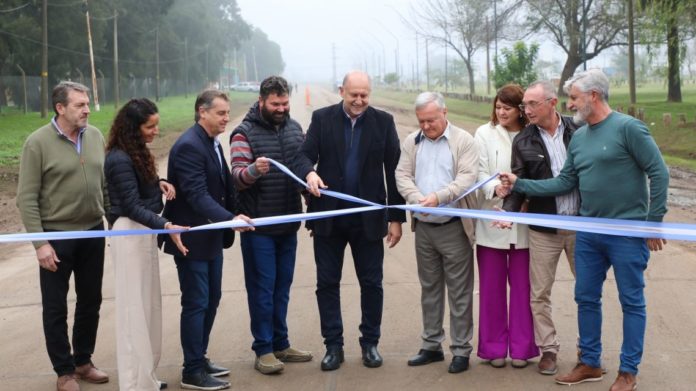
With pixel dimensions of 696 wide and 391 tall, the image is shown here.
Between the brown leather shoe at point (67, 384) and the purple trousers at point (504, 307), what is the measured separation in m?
2.74

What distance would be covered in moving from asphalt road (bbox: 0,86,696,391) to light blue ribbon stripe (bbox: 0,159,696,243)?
105 centimetres

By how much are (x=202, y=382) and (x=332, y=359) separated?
94 cm

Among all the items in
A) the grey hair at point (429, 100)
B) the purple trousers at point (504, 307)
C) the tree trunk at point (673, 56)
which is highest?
the tree trunk at point (673, 56)

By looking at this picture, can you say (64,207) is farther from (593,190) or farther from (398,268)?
(398,268)

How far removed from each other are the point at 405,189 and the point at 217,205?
1298 mm

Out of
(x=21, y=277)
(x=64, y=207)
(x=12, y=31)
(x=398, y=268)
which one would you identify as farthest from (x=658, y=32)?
(x=12, y=31)

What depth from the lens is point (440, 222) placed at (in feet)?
19.1

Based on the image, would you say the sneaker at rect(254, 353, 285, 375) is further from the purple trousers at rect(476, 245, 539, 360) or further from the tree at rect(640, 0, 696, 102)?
the tree at rect(640, 0, 696, 102)

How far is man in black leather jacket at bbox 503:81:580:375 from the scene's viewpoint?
5.66 metres

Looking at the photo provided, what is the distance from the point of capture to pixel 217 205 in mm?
5492

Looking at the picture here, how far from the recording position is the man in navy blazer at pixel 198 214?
18.1ft

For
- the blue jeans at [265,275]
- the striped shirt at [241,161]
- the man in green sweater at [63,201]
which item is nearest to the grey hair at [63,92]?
the man in green sweater at [63,201]

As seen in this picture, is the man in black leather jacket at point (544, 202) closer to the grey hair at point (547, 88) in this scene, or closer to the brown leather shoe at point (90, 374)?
the grey hair at point (547, 88)

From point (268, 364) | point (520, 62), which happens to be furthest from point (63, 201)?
point (520, 62)
